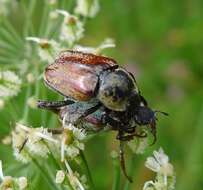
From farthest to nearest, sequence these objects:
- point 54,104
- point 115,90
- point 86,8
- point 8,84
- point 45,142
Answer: point 86,8, point 8,84, point 54,104, point 115,90, point 45,142

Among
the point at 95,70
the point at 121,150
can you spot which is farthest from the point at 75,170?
the point at 95,70

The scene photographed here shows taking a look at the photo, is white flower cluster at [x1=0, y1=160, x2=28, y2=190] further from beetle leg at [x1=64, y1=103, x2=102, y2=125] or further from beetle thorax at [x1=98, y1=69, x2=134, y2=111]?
beetle thorax at [x1=98, y1=69, x2=134, y2=111]

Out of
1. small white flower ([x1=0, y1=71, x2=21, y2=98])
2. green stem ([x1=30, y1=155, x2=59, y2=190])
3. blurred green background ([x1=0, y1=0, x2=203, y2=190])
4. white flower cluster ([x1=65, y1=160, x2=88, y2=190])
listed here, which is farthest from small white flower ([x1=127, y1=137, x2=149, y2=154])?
blurred green background ([x1=0, y1=0, x2=203, y2=190])

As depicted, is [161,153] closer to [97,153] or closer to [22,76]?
[22,76]

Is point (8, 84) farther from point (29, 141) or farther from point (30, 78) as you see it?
point (29, 141)

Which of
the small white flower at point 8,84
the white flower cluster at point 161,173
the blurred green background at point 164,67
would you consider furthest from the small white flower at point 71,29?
the blurred green background at point 164,67

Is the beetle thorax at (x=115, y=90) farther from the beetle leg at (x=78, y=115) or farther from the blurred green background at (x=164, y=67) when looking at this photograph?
the blurred green background at (x=164, y=67)

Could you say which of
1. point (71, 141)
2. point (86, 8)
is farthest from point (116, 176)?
point (86, 8)
